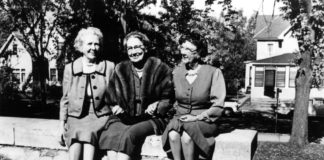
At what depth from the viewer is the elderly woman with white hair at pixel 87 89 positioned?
364 centimetres

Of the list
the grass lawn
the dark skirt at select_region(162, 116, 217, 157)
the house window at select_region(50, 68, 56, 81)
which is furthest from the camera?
the house window at select_region(50, 68, 56, 81)

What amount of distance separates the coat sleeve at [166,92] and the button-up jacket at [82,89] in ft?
1.82

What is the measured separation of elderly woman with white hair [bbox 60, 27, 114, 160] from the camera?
3645mm

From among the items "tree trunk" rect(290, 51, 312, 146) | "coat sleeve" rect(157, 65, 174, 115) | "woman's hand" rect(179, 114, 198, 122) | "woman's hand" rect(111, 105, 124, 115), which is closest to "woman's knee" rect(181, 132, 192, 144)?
"woman's hand" rect(179, 114, 198, 122)

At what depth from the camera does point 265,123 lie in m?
17.3

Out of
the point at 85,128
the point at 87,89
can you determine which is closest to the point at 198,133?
the point at 85,128

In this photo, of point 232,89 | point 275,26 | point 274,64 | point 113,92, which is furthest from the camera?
point 232,89

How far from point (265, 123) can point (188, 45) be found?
14763mm

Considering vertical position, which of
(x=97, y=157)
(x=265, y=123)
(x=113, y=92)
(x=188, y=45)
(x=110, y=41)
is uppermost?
(x=110, y=41)

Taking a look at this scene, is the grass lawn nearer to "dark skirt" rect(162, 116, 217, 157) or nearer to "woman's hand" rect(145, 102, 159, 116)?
"dark skirt" rect(162, 116, 217, 157)

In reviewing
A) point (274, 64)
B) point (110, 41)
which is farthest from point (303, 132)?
point (274, 64)

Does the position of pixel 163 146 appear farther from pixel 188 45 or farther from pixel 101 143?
pixel 188 45

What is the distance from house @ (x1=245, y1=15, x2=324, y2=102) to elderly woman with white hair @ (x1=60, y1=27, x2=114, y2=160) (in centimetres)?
2753

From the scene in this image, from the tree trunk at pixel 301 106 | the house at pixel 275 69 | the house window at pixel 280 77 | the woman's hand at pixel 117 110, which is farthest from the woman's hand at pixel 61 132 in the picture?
the house window at pixel 280 77
